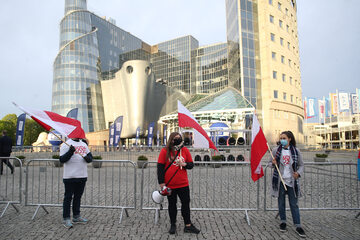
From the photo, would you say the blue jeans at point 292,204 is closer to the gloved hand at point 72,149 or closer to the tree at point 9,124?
the gloved hand at point 72,149

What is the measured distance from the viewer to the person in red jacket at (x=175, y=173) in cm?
450

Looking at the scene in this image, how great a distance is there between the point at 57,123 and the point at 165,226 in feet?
10.0

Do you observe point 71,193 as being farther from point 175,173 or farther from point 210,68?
point 210,68

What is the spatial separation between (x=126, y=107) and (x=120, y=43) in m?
30.2

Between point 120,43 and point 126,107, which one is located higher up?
point 120,43

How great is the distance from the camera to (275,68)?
143ft

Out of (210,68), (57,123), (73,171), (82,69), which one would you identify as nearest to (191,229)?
(73,171)

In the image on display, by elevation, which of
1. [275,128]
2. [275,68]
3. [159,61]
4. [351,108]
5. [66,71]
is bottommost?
[275,128]

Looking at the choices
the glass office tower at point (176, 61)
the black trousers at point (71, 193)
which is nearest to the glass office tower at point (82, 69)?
the glass office tower at point (176, 61)

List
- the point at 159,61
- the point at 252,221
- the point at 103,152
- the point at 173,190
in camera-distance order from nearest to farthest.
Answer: the point at 173,190 < the point at 252,221 < the point at 103,152 < the point at 159,61

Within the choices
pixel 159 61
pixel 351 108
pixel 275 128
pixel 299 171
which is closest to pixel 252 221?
pixel 299 171

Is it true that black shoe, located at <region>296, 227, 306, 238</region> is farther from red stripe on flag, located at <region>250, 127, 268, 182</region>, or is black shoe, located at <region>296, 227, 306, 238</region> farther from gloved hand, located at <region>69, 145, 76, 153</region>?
gloved hand, located at <region>69, 145, 76, 153</region>

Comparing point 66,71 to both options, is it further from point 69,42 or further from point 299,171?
point 299,171

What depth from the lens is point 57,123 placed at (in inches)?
206
